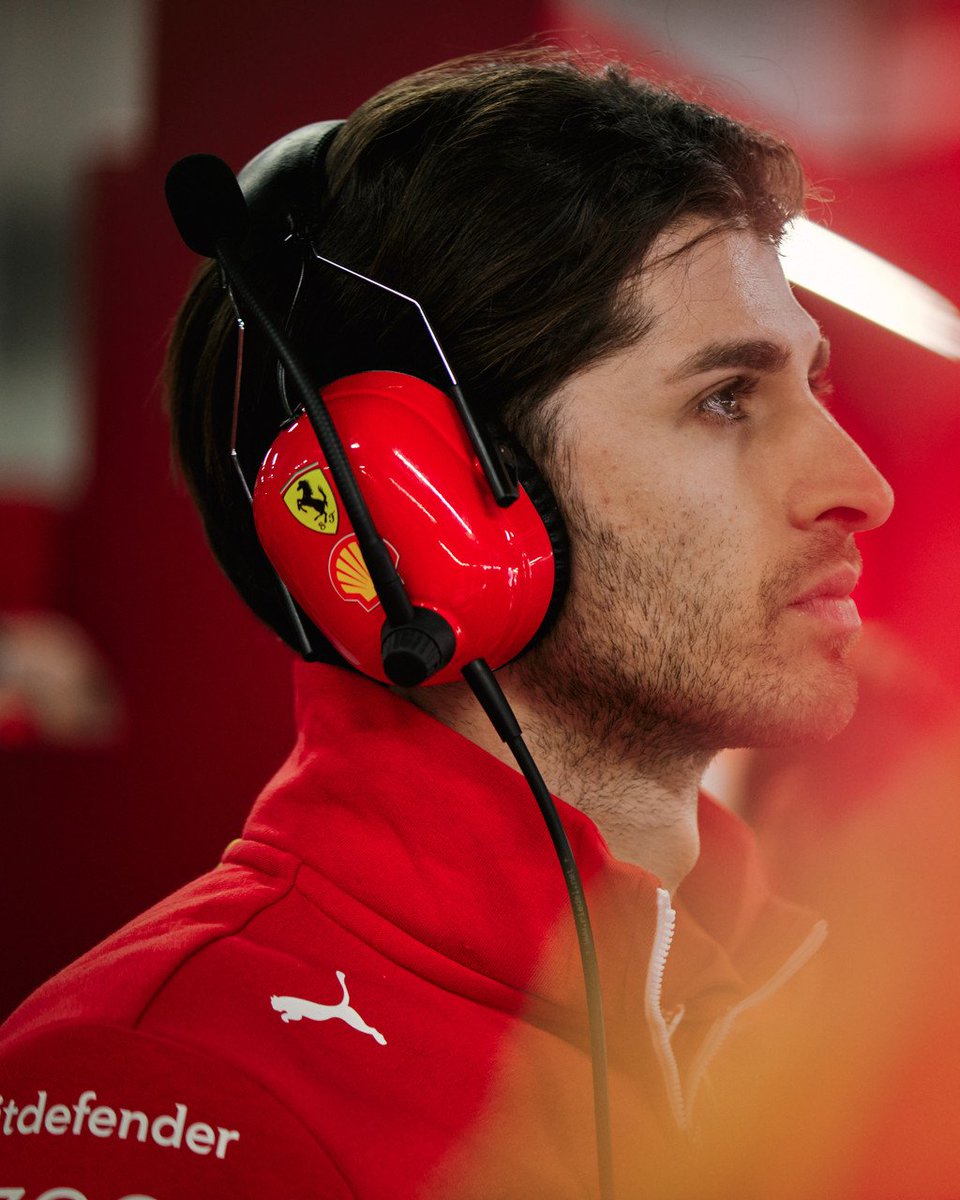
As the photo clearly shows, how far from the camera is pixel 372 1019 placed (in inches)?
34.6

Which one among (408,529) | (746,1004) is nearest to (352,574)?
(408,529)

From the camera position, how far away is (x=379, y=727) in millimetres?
1008

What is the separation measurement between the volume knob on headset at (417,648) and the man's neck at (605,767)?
0.82ft

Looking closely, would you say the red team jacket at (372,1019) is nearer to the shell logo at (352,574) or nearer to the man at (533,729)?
the man at (533,729)

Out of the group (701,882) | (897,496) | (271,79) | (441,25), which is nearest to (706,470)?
(701,882)

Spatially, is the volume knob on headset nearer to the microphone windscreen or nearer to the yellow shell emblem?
the yellow shell emblem

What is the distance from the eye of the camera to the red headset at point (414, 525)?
2.86 feet

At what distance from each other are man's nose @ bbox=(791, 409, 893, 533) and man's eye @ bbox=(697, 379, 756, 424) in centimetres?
6

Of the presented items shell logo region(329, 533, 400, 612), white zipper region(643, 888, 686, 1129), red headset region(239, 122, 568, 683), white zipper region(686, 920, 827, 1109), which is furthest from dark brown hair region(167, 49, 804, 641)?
white zipper region(686, 920, 827, 1109)

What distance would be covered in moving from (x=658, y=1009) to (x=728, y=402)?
1.63 feet

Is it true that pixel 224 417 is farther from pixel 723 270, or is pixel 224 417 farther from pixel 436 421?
pixel 723 270

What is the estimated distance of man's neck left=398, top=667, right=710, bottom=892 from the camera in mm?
1089

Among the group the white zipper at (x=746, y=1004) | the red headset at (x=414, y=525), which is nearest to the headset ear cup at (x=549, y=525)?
the red headset at (x=414, y=525)

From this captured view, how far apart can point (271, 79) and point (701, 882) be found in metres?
1.71
